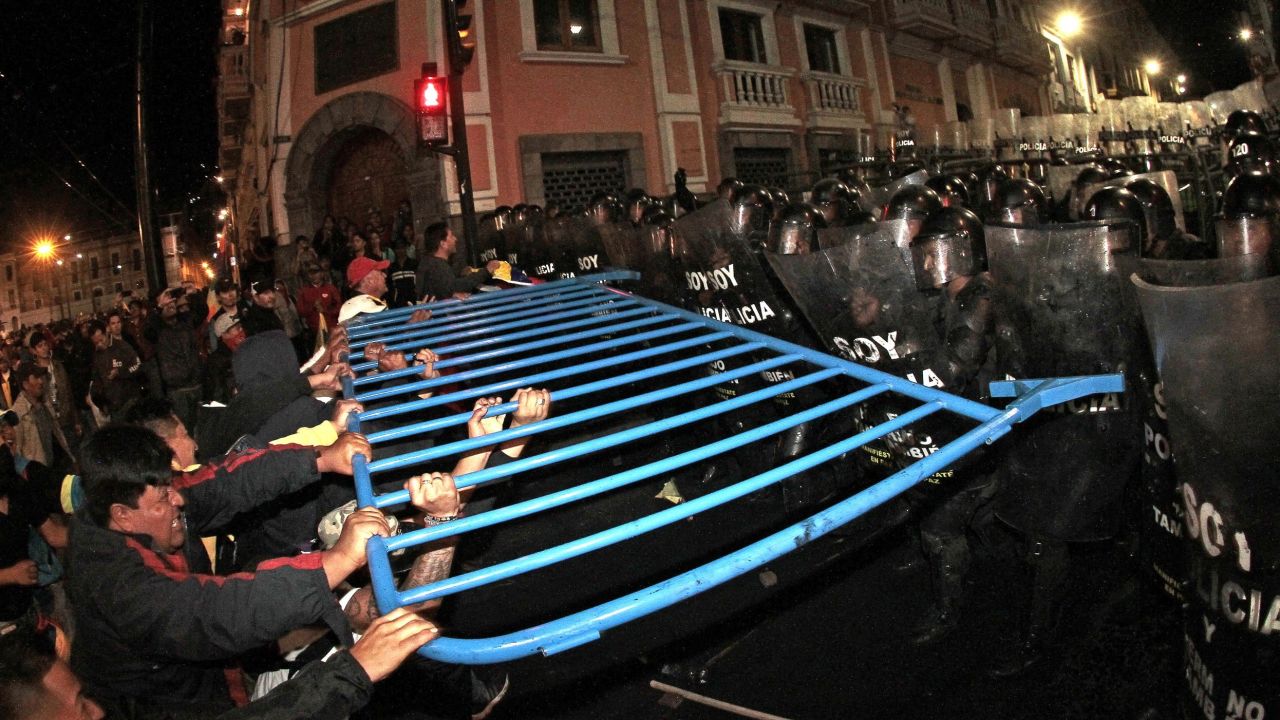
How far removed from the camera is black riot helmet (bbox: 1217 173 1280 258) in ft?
8.45

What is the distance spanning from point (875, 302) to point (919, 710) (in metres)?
1.83

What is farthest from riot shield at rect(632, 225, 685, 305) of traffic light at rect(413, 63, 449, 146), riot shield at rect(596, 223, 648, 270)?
traffic light at rect(413, 63, 449, 146)

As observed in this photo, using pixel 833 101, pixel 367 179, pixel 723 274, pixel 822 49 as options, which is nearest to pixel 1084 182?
pixel 723 274

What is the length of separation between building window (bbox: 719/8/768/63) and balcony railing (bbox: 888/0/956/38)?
17.5 ft

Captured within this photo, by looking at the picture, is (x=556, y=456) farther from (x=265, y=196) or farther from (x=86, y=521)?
(x=265, y=196)

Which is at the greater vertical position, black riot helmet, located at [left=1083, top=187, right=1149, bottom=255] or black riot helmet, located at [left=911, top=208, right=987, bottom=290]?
black riot helmet, located at [left=1083, top=187, right=1149, bottom=255]

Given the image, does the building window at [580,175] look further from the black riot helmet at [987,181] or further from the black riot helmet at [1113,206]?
the black riot helmet at [1113,206]

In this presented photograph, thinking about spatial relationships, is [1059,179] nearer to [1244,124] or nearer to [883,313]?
[1244,124]

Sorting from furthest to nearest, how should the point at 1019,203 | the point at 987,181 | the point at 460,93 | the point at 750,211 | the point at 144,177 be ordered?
the point at 144,177
the point at 460,93
the point at 987,181
the point at 750,211
the point at 1019,203

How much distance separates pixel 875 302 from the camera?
11.9ft

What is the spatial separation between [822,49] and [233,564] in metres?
18.1

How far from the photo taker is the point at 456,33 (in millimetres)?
8859

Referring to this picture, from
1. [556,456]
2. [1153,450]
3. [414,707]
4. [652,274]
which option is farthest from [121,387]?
[1153,450]

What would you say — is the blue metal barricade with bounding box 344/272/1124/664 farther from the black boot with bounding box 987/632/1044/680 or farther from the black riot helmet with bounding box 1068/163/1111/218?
the black riot helmet with bounding box 1068/163/1111/218
